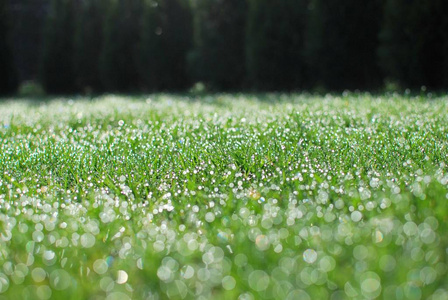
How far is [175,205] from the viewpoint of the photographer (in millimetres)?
2369

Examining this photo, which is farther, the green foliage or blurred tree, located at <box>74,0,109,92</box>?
→ blurred tree, located at <box>74,0,109,92</box>

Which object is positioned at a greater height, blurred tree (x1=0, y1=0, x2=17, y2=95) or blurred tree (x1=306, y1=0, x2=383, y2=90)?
blurred tree (x1=306, y1=0, x2=383, y2=90)

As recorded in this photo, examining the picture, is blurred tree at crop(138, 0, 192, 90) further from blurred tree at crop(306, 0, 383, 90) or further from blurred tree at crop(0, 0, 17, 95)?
blurred tree at crop(0, 0, 17, 95)

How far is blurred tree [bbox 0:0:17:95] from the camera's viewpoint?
16672 millimetres

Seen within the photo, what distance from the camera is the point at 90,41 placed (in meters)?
16.1

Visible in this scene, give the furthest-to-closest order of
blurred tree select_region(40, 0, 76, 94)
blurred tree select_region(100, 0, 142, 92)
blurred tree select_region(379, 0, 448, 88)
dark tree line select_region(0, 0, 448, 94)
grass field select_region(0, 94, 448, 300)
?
blurred tree select_region(40, 0, 76, 94), blurred tree select_region(100, 0, 142, 92), dark tree line select_region(0, 0, 448, 94), blurred tree select_region(379, 0, 448, 88), grass field select_region(0, 94, 448, 300)

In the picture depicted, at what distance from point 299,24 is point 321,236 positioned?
10.2m

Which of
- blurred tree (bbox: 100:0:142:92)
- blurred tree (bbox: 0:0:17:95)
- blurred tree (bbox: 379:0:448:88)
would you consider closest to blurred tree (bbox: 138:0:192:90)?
blurred tree (bbox: 100:0:142:92)

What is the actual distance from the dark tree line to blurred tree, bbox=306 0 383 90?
0.07 ft

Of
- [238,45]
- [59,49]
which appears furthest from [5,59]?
[238,45]

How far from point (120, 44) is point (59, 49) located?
2.81 meters

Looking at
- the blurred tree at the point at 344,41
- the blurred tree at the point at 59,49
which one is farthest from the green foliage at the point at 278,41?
the blurred tree at the point at 59,49

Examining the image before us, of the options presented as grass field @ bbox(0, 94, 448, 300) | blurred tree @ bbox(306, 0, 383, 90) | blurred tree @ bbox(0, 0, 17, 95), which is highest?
blurred tree @ bbox(306, 0, 383, 90)

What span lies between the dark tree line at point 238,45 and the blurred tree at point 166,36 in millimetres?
29
